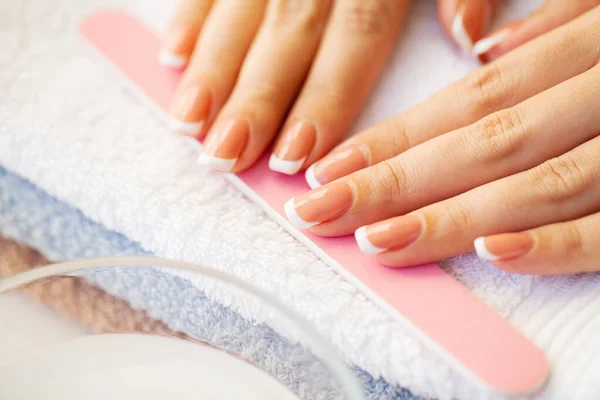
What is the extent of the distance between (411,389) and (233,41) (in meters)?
0.39

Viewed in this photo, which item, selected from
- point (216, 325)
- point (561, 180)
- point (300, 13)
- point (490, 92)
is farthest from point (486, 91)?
point (216, 325)

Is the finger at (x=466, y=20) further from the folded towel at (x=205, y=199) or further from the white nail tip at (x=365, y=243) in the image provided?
the white nail tip at (x=365, y=243)

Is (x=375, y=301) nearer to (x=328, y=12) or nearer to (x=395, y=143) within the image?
(x=395, y=143)

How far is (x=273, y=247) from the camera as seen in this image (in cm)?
48

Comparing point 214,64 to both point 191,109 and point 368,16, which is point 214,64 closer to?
point 191,109

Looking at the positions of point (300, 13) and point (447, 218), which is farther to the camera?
point (300, 13)

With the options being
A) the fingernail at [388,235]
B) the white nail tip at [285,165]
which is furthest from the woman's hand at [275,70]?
the fingernail at [388,235]

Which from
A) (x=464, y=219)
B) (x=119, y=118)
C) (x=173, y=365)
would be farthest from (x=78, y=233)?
(x=464, y=219)

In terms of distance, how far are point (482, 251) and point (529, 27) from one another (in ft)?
0.89

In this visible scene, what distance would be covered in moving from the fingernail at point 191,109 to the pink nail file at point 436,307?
66 mm

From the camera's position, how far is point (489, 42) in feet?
1.95

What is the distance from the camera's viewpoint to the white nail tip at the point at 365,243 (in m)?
0.45

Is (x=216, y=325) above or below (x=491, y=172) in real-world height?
below

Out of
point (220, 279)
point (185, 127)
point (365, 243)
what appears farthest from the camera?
point (185, 127)
